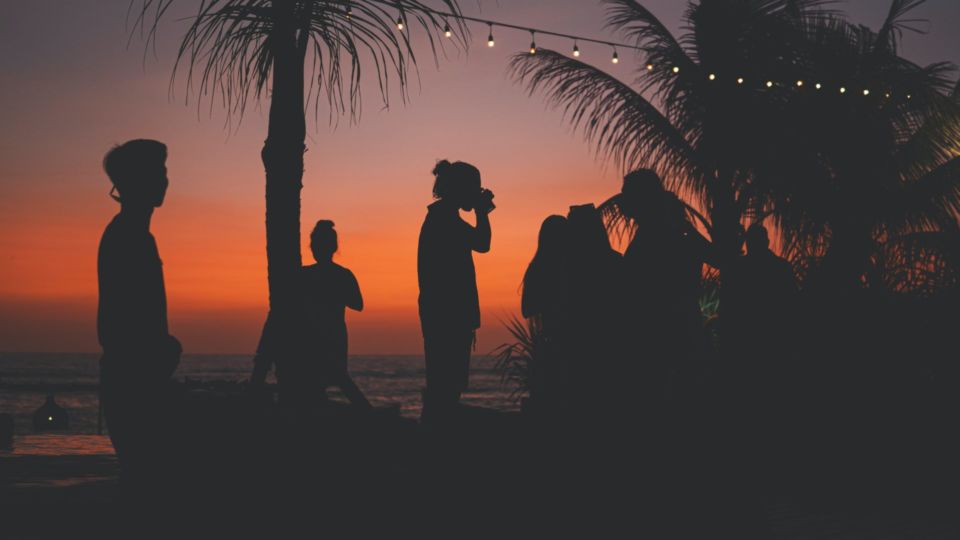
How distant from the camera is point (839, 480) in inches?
218

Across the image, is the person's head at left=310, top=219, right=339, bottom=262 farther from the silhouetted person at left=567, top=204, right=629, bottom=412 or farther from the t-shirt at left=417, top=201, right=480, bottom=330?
the silhouetted person at left=567, top=204, right=629, bottom=412

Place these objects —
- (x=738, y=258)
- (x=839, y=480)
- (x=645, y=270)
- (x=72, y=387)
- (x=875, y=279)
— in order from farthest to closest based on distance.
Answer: (x=72, y=387) < (x=875, y=279) < (x=738, y=258) < (x=839, y=480) < (x=645, y=270)

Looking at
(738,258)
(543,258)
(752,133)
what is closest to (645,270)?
(543,258)

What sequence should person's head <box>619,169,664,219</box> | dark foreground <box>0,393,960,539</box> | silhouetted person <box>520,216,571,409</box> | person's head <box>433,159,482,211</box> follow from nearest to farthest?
dark foreground <box>0,393,960,539</box>, person's head <box>619,169,664,219</box>, silhouetted person <box>520,216,571,409</box>, person's head <box>433,159,482,211</box>

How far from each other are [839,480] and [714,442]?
2.42 meters

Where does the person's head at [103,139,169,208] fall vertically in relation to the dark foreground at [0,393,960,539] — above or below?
above

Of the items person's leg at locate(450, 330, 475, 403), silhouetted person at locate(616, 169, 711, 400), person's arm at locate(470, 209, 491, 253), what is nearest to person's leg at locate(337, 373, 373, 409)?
person's leg at locate(450, 330, 475, 403)

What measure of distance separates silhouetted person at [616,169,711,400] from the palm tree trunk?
1.85 metres

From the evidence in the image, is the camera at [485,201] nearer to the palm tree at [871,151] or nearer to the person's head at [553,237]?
the person's head at [553,237]

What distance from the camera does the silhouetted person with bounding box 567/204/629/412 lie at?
12.2 ft

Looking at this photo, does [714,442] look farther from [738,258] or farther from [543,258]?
[738,258]

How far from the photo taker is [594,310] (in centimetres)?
379

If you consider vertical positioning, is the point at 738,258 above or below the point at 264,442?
above

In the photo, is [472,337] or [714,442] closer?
[714,442]
